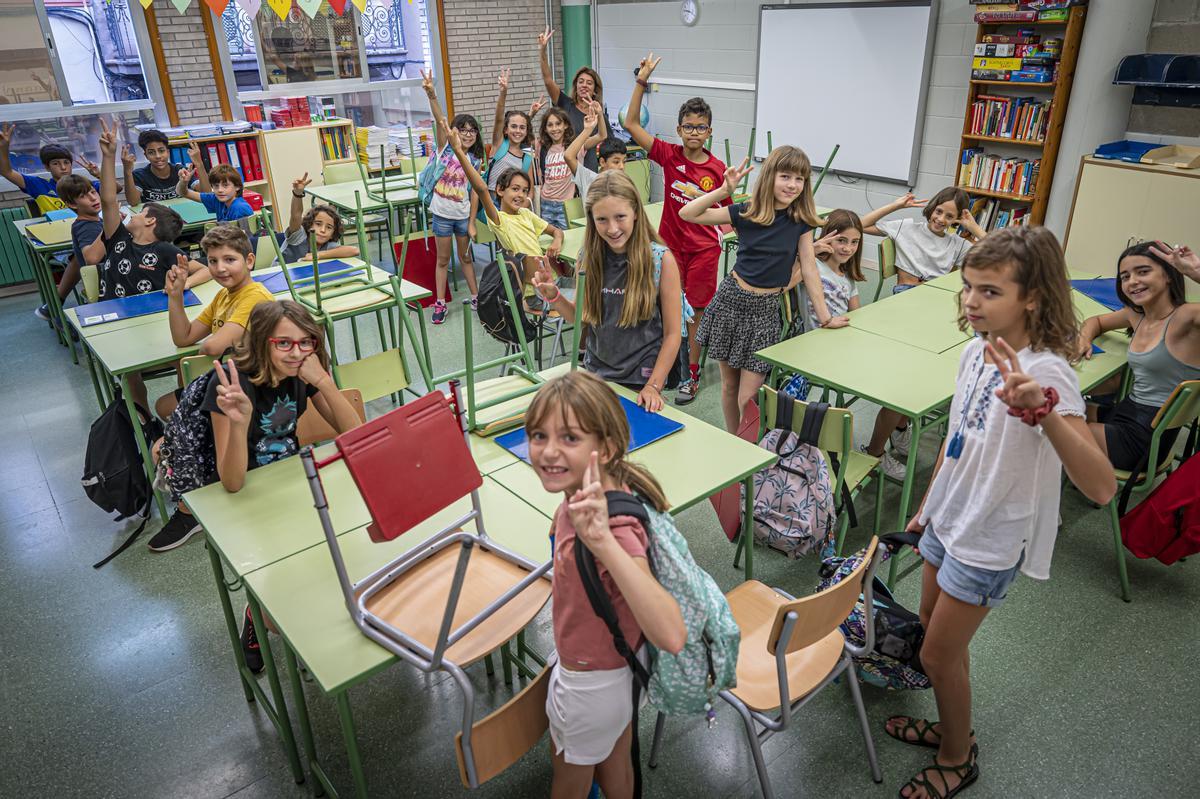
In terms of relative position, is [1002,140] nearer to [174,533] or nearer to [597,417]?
[597,417]

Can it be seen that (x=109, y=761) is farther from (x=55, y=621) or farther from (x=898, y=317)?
(x=898, y=317)

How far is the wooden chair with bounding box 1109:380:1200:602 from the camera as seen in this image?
8.58 ft

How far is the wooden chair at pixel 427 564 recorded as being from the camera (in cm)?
166

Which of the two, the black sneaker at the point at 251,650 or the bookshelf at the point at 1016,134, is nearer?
the black sneaker at the point at 251,650

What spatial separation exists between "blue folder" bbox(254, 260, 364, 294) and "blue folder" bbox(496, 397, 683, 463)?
203 centimetres

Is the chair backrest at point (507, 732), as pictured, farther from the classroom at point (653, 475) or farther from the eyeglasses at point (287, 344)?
the eyeglasses at point (287, 344)

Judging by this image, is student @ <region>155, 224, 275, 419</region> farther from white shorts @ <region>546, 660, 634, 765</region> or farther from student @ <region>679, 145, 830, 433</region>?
white shorts @ <region>546, 660, 634, 765</region>

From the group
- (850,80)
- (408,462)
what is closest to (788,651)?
(408,462)

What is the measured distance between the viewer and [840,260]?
369cm

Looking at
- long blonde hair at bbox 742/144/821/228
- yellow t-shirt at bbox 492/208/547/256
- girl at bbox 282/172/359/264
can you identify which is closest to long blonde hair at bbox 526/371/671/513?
long blonde hair at bbox 742/144/821/228

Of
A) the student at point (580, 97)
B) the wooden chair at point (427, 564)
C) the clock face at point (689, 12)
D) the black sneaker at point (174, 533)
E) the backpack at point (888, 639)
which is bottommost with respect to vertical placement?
the black sneaker at point (174, 533)

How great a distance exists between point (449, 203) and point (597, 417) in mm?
4405

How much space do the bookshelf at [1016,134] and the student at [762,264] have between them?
283 centimetres

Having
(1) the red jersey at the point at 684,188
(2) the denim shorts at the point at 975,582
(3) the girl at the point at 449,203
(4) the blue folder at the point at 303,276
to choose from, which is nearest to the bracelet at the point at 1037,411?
(2) the denim shorts at the point at 975,582
